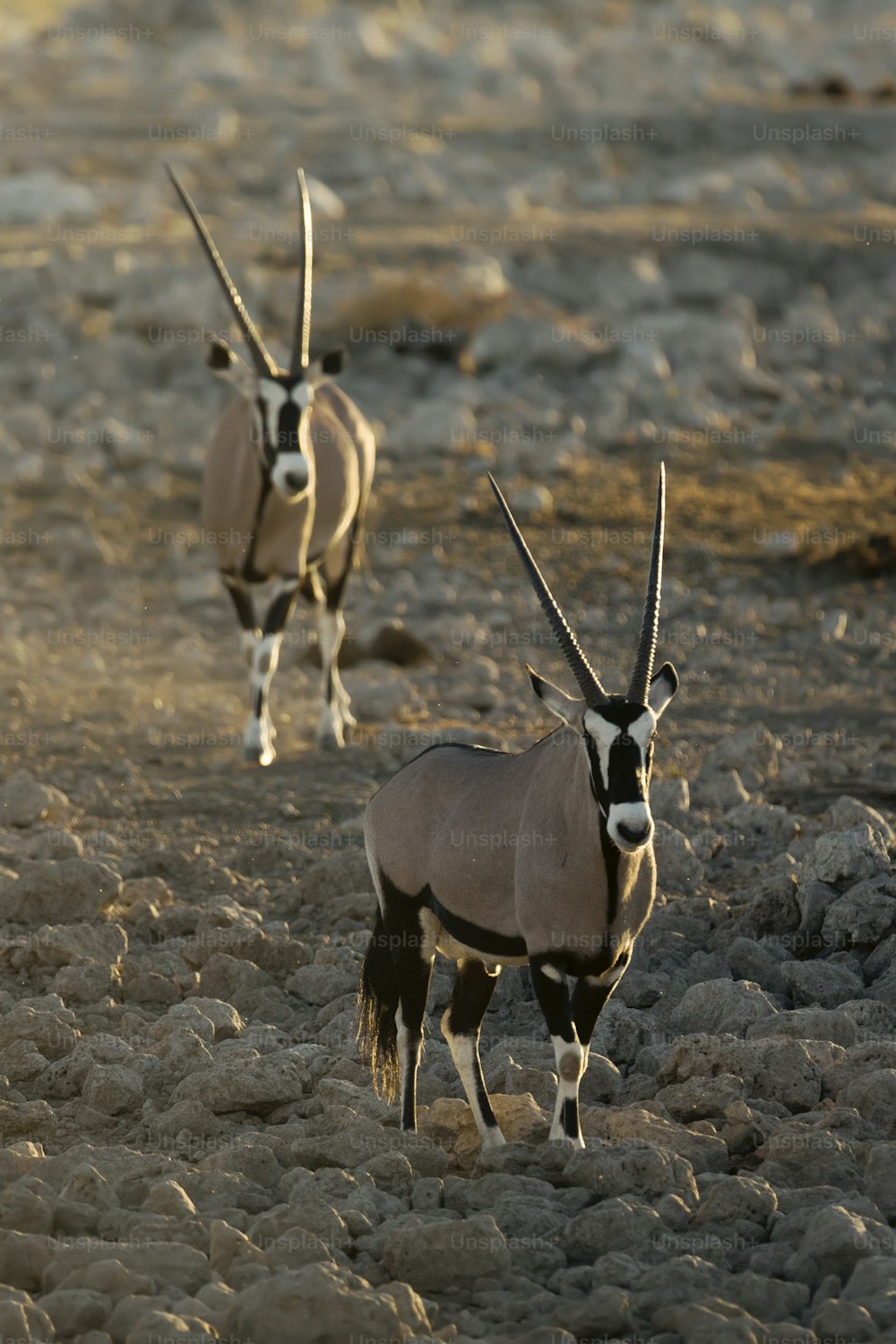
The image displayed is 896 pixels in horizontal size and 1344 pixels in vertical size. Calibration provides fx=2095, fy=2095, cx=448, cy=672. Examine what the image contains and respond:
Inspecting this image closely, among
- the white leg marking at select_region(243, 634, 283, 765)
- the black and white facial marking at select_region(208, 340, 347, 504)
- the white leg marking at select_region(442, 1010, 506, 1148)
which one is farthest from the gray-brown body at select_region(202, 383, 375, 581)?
the white leg marking at select_region(442, 1010, 506, 1148)

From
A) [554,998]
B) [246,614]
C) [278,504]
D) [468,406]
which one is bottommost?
[468,406]

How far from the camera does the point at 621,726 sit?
5.96 m

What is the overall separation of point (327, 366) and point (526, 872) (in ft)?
19.2

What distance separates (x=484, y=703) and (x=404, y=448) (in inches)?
238

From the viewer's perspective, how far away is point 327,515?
12.1 m

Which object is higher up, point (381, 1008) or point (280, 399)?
point (280, 399)

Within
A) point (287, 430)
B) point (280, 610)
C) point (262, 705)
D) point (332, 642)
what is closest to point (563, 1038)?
point (262, 705)

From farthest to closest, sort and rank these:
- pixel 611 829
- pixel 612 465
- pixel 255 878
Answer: pixel 612 465
pixel 255 878
pixel 611 829

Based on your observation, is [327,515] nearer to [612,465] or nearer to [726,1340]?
[612,465]

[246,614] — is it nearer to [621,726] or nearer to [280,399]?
[280,399]

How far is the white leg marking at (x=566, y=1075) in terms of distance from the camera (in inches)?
243

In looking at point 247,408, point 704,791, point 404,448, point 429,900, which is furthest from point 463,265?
Answer: point 429,900

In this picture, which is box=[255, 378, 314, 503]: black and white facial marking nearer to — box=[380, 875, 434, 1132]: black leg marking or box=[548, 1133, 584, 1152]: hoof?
box=[380, 875, 434, 1132]: black leg marking

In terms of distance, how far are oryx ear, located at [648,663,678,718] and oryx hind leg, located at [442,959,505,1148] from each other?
1.07m
